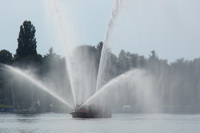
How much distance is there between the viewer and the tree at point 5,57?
158 meters

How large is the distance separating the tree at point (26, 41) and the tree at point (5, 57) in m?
11.3

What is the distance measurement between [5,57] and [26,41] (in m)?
18.5

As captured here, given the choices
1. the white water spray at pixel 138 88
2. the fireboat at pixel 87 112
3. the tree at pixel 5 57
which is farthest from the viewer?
the tree at pixel 5 57

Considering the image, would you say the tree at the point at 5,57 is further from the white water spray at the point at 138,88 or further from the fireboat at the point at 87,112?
the fireboat at the point at 87,112

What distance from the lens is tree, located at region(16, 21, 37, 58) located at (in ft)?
474

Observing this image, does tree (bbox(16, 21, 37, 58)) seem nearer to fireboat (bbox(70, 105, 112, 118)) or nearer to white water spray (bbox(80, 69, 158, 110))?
white water spray (bbox(80, 69, 158, 110))

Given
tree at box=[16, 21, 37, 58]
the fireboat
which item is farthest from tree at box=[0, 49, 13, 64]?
the fireboat

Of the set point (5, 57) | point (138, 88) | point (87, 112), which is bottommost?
point (87, 112)

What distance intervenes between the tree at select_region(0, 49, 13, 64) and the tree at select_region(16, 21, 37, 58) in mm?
11314

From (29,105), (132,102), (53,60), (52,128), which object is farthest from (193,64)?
(52,128)

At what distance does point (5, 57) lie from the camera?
16100cm

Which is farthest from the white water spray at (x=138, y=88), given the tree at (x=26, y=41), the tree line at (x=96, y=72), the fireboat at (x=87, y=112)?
the fireboat at (x=87, y=112)

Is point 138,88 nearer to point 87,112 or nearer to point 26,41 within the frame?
point 26,41

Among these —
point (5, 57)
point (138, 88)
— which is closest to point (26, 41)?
point (5, 57)
